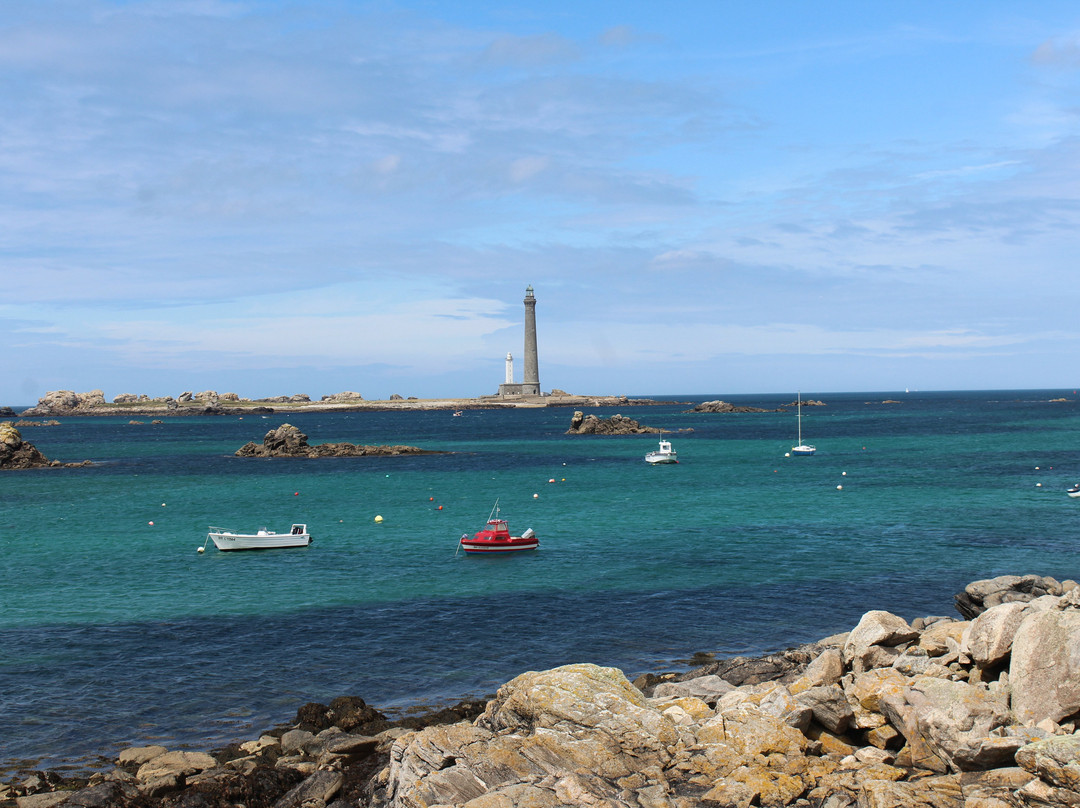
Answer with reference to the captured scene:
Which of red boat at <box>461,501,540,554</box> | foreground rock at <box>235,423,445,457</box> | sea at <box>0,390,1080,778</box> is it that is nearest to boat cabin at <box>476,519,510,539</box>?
red boat at <box>461,501,540,554</box>

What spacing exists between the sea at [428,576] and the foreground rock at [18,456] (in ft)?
17.8

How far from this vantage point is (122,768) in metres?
17.2

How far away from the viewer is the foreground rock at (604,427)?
136m

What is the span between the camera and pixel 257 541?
4228 cm

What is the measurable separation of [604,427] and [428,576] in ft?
339

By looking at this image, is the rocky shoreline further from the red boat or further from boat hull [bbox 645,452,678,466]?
boat hull [bbox 645,452,678,466]

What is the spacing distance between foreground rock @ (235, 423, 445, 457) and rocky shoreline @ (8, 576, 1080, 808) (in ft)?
268


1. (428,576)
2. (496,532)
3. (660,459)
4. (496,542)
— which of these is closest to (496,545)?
(496,542)

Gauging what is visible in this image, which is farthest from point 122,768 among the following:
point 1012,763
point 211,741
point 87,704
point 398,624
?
point 1012,763

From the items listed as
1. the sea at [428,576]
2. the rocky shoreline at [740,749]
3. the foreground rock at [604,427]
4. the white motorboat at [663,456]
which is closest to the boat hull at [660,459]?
the white motorboat at [663,456]

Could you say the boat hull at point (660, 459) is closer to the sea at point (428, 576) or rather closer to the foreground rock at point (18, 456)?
the sea at point (428, 576)

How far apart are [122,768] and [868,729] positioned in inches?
551

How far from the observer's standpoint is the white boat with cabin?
41.7 meters

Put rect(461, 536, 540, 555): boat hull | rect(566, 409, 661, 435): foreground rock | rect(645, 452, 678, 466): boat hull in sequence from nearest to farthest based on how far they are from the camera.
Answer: rect(461, 536, 540, 555): boat hull, rect(645, 452, 678, 466): boat hull, rect(566, 409, 661, 435): foreground rock
